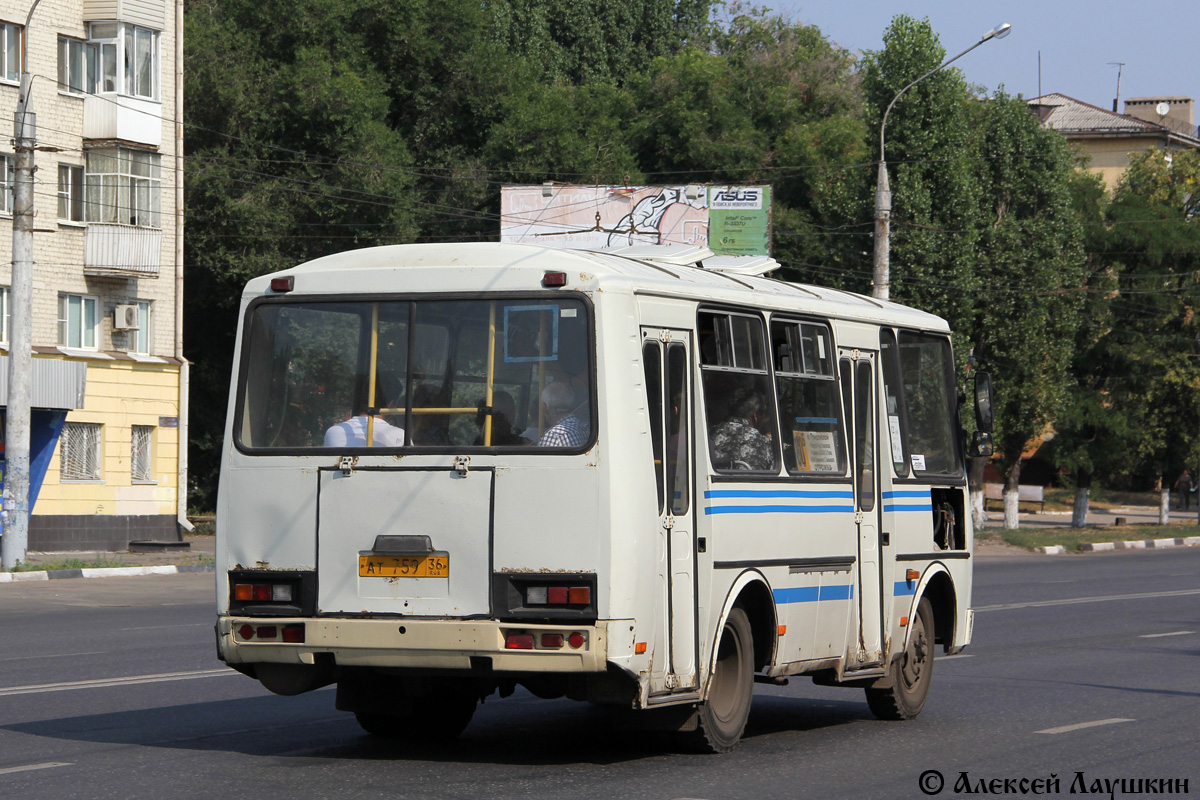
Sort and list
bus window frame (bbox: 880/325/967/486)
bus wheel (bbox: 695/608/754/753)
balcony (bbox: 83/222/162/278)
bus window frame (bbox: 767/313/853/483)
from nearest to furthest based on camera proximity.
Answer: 1. bus wheel (bbox: 695/608/754/753)
2. bus window frame (bbox: 767/313/853/483)
3. bus window frame (bbox: 880/325/967/486)
4. balcony (bbox: 83/222/162/278)

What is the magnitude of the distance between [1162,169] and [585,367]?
60.6m

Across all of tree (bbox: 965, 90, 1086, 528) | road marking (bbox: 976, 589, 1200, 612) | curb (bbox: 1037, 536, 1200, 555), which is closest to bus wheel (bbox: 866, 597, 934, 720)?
road marking (bbox: 976, 589, 1200, 612)

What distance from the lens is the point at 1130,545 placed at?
43281mm

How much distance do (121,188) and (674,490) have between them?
31.8m

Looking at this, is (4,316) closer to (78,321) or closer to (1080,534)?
(78,321)

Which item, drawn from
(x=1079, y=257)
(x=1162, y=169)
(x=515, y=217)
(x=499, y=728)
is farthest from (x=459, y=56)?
(x=499, y=728)

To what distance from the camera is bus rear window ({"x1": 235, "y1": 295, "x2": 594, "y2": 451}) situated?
8344 millimetres

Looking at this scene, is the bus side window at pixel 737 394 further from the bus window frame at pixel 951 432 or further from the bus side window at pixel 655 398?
the bus window frame at pixel 951 432

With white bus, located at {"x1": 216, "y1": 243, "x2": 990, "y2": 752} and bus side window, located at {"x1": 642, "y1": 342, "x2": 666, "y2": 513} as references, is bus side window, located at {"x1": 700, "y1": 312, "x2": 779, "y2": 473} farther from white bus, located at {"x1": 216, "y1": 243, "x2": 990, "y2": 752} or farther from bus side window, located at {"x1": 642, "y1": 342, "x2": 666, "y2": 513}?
bus side window, located at {"x1": 642, "y1": 342, "x2": 666, "y2": 513}

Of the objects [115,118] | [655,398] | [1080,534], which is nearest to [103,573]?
[115,118]

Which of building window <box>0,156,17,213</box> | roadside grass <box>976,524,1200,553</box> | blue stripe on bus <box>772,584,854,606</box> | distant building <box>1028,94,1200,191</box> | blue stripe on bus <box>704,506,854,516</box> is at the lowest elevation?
roadside grass <box>976,524,1200,553</box>

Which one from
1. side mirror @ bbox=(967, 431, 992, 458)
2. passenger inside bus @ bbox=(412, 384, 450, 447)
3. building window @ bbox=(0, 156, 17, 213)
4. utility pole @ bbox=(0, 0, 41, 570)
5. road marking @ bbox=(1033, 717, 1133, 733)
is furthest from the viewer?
building window @ bbox=(0, 156, 17, 213)

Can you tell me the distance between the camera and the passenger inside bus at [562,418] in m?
8.23

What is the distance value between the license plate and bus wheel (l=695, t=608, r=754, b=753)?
170cm
